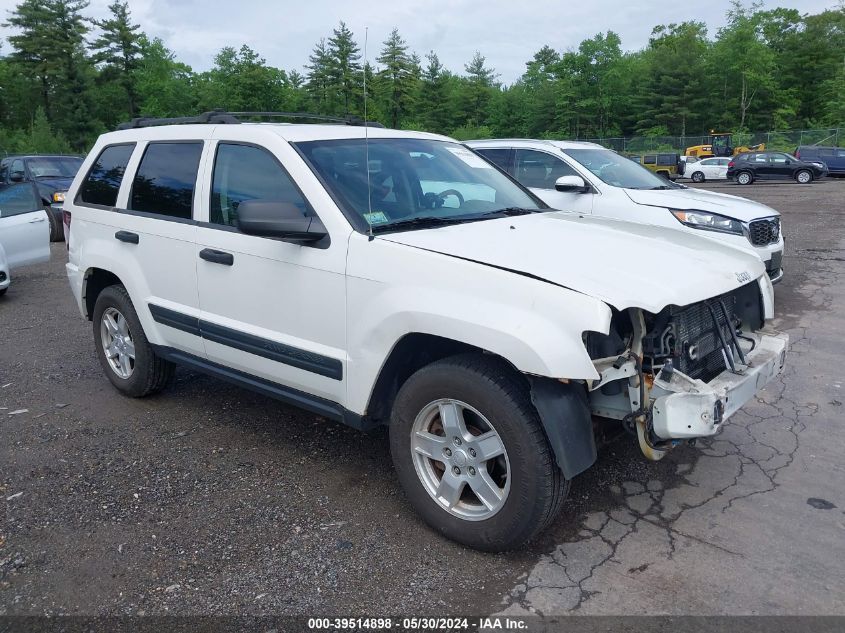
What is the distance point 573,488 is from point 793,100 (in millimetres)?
68725

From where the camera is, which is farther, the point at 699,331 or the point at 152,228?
the point at 152,228

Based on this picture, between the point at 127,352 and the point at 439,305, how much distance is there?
3008mm

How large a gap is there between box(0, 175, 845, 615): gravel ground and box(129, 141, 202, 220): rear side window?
4.70 ft

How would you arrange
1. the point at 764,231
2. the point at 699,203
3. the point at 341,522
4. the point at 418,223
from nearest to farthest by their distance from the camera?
the point at 341,522, the point at 418,223, the point at 764,231, the point at 699,203

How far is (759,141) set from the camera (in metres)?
48.3

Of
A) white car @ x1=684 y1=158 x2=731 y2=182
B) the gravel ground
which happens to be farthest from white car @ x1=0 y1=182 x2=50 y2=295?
white car @ x1=684 y1=158 x2=731 y2=182

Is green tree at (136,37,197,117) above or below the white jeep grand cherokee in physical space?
above

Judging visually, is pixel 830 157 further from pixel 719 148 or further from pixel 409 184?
pixel 409 184

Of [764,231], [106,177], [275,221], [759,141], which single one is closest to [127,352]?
[106,177]

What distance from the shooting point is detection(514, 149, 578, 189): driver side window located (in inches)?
327

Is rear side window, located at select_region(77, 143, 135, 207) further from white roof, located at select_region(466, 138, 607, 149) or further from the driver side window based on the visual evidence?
the driver side window

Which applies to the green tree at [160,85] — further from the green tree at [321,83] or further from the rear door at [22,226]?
the rear door at [22,226]

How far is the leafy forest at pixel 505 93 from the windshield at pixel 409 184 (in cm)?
4972

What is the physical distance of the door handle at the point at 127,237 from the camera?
4559 mm
